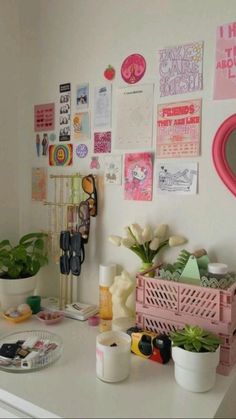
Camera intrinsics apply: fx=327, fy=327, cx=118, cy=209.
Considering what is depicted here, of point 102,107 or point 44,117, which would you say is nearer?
point 102,107

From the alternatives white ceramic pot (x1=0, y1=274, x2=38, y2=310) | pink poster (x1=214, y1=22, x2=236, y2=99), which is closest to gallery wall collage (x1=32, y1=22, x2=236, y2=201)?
pink poster (x1=214, y1=22, x2=236, y2=99)

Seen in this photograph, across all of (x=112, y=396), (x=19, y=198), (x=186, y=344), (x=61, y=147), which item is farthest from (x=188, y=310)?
(x=19, y=198)

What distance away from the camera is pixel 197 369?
0.74m

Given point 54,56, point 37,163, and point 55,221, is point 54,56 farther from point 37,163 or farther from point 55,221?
point 55,221

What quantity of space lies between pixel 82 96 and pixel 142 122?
0.93ft

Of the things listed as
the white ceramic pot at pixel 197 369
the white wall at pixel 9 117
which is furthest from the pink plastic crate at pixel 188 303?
the white wall at pixel 9 117

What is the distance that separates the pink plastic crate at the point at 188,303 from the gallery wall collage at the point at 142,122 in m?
0.32

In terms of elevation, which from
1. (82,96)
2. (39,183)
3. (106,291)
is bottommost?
(106,291)

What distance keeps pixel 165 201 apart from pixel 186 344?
48cm

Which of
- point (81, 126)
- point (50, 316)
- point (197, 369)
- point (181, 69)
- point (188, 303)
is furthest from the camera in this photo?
point (81, 126)

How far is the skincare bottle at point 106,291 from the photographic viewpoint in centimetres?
114

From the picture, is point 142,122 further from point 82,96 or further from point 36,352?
point 36,352

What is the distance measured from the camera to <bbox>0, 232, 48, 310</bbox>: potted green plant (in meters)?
1.22

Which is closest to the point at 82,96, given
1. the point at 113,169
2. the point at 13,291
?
the point at 113,169
